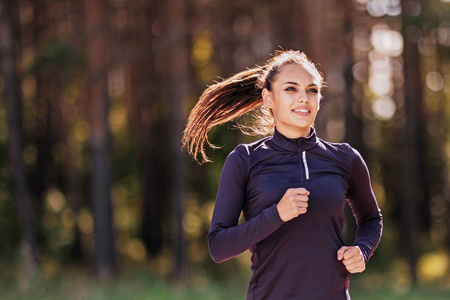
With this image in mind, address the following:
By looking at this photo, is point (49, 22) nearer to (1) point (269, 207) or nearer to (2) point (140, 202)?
(2) point (140, 202)

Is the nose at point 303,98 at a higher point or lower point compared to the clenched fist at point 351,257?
higher

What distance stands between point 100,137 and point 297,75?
42.5 ft

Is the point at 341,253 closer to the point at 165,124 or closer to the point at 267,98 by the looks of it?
the point at 267,98

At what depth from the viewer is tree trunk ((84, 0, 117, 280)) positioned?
1602 centimetres

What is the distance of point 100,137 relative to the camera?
16000 mm

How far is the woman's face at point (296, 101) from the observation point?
3.35m

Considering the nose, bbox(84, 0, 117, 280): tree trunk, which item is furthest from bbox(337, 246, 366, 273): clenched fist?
bbox(84, 0, 117, 280): tree trunk

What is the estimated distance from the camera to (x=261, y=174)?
3.23 metres

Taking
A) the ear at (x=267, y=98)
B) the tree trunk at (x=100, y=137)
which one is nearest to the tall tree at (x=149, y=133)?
the tree trunk at (x=100, y=137)

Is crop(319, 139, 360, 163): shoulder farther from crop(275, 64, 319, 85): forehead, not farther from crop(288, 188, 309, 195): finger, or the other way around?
crop(288, 188, 309, 195): finger

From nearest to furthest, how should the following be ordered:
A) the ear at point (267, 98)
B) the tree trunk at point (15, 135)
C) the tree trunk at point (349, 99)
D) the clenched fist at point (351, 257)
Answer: the clenched fist at point (351, 257) → the ear at point (267, 98) → the tree trunk at point (15, 135) → the tree trunk at point (349, 99)

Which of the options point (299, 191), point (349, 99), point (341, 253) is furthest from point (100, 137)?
point (299, 191)

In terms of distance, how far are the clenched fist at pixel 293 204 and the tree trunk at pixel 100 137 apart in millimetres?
13330

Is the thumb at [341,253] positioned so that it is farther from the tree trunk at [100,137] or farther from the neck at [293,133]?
the tree trunk at [100,137]
